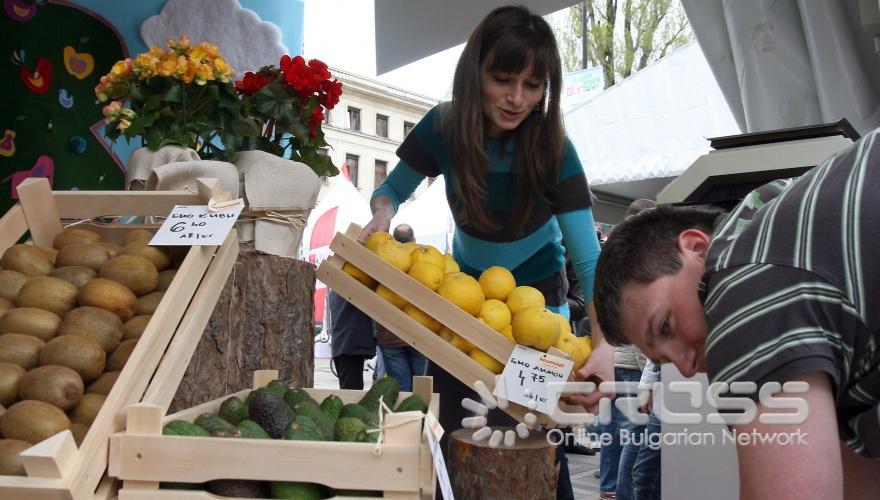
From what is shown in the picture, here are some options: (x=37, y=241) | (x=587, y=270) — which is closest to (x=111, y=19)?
(x=37, y=241)

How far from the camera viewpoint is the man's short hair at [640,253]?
1040 mm

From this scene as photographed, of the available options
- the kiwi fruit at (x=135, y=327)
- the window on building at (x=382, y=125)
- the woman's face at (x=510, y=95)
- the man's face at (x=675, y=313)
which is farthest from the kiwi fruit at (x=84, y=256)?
the window on building at (x=382, y=125)

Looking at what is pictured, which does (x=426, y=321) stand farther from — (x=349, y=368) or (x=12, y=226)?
(x=349, y=368)

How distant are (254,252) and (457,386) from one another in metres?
0.74

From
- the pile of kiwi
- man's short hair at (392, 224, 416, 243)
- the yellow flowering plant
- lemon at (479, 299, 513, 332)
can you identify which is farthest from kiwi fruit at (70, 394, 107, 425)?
man's short hair at (392, 224, 416, 243)

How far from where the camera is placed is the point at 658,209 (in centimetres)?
114

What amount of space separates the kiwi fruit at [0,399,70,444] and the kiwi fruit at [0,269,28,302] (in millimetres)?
375

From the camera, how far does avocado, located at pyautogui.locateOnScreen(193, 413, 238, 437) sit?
1244 mm

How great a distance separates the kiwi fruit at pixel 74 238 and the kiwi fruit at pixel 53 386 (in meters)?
0.47

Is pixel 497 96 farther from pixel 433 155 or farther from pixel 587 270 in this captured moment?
pixel 587 270

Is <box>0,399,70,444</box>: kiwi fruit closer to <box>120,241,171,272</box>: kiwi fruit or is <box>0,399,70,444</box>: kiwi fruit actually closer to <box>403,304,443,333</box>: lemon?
<box>120,241,171,272</box>: kiwi fruit

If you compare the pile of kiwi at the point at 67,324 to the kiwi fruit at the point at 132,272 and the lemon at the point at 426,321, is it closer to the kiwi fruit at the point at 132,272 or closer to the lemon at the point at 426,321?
the kiwi fruit at the point at 132,272

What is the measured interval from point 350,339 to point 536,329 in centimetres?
344

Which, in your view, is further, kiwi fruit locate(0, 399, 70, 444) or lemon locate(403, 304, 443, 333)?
lemon locate(403, 304, 443, 333)
